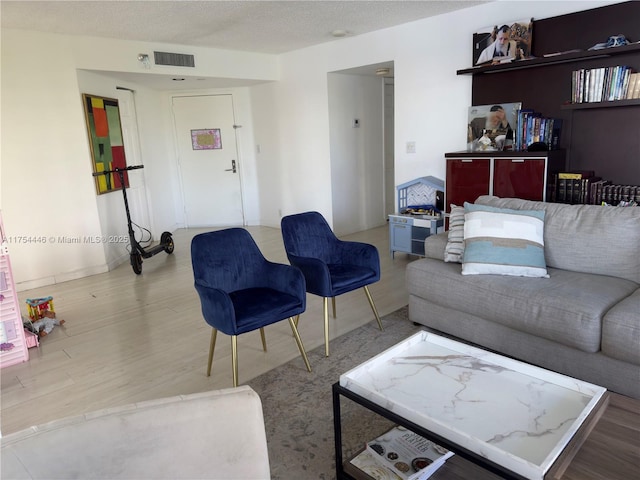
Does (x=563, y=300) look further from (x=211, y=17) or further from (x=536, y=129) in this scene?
Result: (x=211, y=17)

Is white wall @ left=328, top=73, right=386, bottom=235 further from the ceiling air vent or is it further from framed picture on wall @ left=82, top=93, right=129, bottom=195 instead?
framed picture on wall @ left=82, top=93, right=129, bottom=195

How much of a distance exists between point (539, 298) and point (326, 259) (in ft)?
4.67

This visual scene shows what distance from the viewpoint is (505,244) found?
2711mm

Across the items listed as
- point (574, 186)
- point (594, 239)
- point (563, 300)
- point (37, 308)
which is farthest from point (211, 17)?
point (563, 300)

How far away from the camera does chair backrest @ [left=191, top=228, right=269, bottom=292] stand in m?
2.63

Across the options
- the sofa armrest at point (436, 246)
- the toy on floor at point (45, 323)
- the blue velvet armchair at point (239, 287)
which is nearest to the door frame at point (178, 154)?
the toy on floor at point (45, 323)

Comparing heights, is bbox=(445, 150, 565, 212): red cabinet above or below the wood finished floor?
above

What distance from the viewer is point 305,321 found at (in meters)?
3.40

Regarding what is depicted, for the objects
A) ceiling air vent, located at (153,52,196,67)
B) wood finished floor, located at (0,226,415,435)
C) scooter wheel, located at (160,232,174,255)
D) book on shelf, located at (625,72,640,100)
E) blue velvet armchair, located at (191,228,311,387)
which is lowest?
wood finished floor, located at (0,226,415,435)

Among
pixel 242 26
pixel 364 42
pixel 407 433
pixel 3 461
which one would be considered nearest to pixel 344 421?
pixel 407 433

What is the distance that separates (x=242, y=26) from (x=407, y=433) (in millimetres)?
4200

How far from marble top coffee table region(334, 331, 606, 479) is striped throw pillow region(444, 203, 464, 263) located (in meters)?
1.00

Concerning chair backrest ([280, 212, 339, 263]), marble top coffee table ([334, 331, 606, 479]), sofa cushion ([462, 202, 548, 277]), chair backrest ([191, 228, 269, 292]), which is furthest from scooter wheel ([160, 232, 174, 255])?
marble top coffee table ([334, 331, 606, 479])

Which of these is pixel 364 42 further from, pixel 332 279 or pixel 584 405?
pixel 584 405
